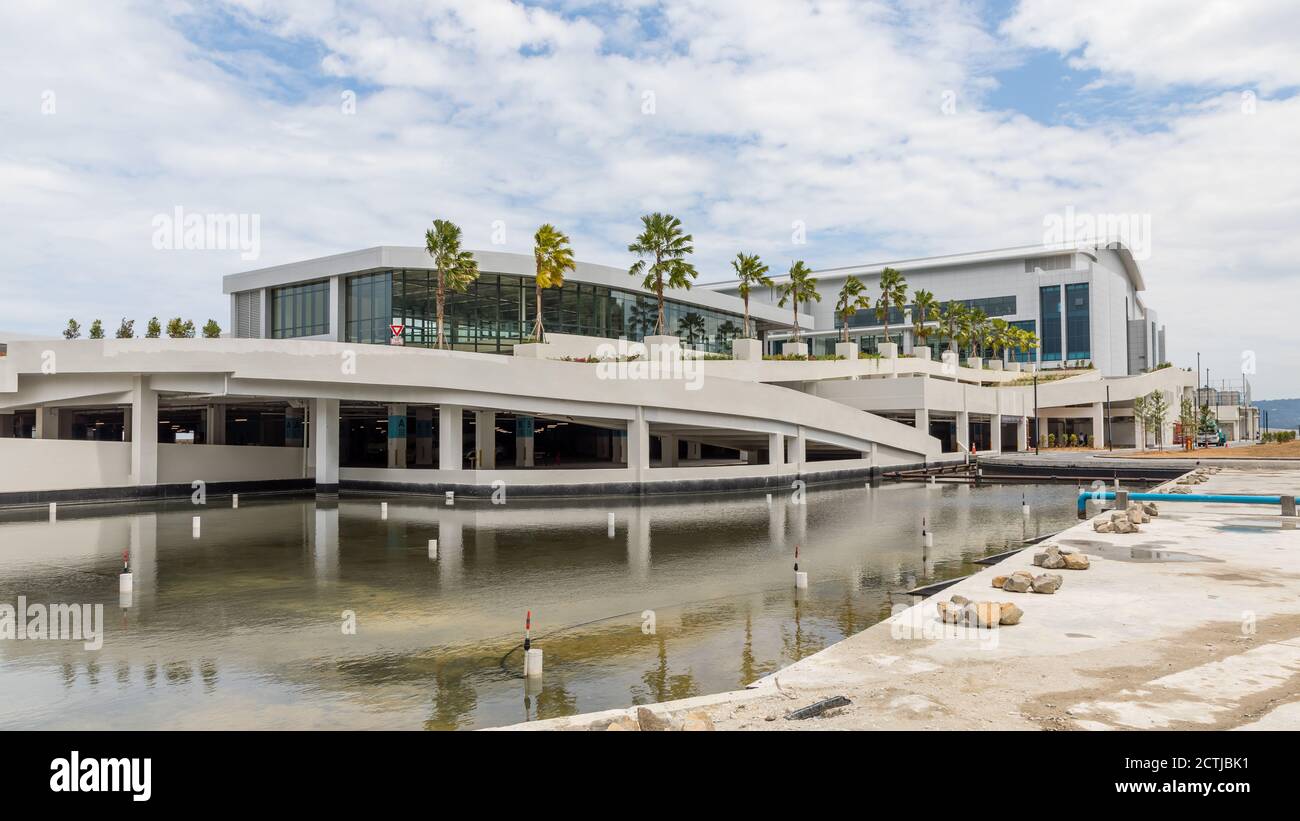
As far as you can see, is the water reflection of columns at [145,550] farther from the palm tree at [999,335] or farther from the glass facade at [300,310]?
the palm tree at [999,335]

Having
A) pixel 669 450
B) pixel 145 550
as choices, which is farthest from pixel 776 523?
pixel 669 450

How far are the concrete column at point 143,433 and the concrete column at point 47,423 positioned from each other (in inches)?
407

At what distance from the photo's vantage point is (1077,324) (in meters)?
113

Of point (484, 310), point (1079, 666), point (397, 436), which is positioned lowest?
point (1079, 666)

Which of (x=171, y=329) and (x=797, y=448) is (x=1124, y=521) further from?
(x=171, y=329)

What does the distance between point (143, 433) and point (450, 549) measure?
25.3 m

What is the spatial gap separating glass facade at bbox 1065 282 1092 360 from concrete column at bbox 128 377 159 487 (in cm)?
11212

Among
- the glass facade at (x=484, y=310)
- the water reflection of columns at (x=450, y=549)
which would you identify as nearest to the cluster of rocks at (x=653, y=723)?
the water reflection of columns at (x=450, y=549)

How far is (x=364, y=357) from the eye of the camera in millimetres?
40344

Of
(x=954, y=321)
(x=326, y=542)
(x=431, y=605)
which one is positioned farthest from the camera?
(x=954, y=321)

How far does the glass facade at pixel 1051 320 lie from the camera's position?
11444 cm

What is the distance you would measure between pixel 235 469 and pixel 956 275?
351ft

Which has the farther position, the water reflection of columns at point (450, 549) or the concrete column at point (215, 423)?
the concrete column at point (215, 423)

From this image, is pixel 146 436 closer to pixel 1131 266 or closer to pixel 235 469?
pixel 235 469
